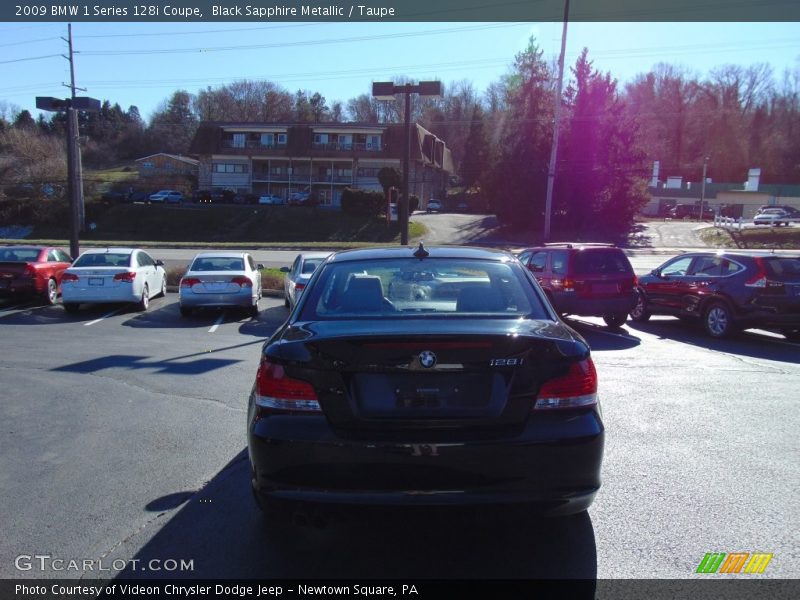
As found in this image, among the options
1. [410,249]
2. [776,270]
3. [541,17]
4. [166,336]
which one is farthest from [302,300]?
[541,17]

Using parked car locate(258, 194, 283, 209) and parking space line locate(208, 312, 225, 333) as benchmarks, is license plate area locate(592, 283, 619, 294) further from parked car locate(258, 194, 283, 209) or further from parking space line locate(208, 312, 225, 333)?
parked car locate(258, 194, 283, 209)

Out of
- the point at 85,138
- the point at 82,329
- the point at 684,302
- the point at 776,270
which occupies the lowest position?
the point at 82,329

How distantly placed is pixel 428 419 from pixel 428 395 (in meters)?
0.12

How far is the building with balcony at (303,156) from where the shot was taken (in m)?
64.8

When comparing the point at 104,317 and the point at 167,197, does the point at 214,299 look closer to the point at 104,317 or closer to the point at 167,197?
the point at 104,317

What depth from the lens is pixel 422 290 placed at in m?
4.80

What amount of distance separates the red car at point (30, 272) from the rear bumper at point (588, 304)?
12250mm

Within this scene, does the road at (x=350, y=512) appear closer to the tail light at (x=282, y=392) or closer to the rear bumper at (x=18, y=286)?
the tail light at (x=282, y=392)

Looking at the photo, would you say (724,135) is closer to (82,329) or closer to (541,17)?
(541,17)

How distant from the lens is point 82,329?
1309 cm

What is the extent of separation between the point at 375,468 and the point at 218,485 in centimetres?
207

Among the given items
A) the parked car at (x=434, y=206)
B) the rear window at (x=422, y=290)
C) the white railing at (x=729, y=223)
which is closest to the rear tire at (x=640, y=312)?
the rear window at (x=422, y=290)

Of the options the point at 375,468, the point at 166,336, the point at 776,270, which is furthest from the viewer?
the point at 166,336

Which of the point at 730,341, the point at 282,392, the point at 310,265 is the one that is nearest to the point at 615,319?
the point at 730,341
